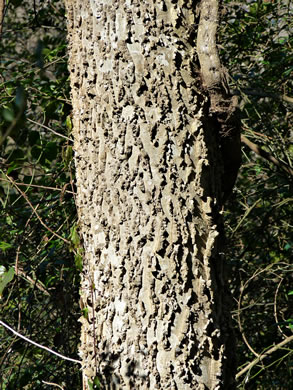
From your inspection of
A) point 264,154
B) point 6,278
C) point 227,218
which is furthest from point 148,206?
point 227,218

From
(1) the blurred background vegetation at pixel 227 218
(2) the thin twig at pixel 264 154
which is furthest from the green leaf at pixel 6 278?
(2) the thin twig at pixel 264 154

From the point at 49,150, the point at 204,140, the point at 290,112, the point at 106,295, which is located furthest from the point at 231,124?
the point at 290,112

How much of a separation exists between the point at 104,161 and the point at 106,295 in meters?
0.40

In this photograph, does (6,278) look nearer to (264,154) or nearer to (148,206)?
(148,206)

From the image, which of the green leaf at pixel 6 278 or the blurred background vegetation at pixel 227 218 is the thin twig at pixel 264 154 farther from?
the green leaf at pixel 6 278

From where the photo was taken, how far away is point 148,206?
5.39ft

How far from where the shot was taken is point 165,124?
1682 millimetres

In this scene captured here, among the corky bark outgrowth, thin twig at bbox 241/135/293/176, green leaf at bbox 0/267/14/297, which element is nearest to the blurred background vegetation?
thin twig at bbox 241/135/293/176

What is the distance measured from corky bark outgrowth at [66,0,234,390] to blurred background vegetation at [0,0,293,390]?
0.88 m

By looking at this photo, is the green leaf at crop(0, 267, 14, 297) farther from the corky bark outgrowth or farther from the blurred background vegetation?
the corky bark outgrowth

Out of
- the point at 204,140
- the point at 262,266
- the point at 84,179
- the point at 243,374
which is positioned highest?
the point at 204,140

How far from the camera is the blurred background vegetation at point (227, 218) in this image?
290 centimetres

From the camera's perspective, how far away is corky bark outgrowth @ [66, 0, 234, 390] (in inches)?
63.5

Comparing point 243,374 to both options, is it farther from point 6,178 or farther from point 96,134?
point 96,134
